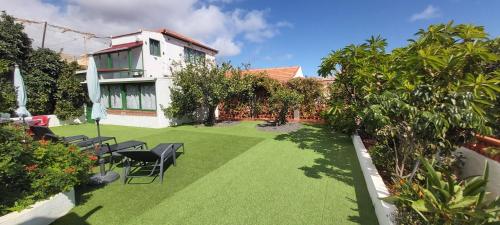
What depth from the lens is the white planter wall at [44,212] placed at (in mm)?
3555

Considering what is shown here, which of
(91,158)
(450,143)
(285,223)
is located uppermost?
(450,143)

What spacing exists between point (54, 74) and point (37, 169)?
16.4 metres

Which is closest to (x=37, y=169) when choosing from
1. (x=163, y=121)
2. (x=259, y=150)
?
(x=259, y=150)

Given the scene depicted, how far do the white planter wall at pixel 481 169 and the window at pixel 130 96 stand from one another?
14.5m

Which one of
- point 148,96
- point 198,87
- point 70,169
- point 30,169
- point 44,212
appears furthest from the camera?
point 148,96

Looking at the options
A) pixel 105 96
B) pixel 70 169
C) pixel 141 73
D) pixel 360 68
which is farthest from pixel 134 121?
pixel 360 68

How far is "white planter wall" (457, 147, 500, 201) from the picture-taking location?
397 centimetres

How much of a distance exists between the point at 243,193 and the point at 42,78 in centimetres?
1789

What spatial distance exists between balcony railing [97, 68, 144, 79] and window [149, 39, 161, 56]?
5.76ft

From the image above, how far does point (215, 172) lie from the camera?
6480 millimetres

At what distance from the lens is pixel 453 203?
2.67 m

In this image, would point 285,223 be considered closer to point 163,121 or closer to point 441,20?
point 441,20

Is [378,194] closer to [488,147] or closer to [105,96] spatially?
[488,147]

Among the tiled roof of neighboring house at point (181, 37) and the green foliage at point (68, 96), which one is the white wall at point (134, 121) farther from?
the tiled roof of neighboring house at point (181, 37)
